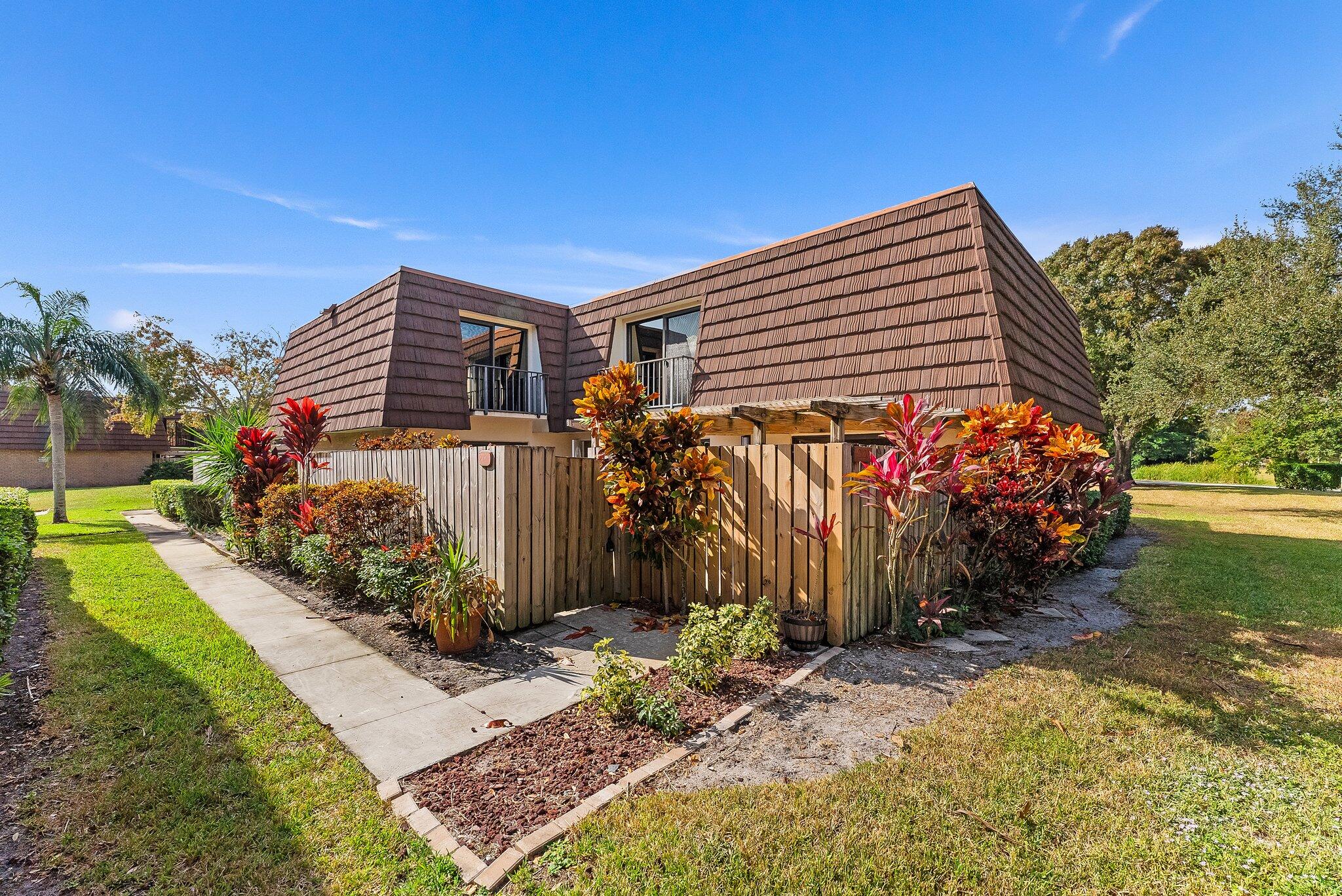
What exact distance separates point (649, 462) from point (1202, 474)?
44.7 m

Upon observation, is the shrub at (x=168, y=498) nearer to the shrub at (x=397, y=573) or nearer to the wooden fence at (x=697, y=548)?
the shrub at (x=397, y=573)

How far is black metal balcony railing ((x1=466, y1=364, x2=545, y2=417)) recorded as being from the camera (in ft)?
44.9

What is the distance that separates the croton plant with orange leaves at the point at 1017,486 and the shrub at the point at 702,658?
298 cm

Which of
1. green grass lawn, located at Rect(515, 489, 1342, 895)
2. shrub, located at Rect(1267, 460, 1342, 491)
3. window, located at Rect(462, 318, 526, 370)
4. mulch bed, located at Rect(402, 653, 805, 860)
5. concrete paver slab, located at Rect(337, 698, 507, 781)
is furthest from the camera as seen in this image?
shrub, located at Rect(1267, 460, 1342, 491)

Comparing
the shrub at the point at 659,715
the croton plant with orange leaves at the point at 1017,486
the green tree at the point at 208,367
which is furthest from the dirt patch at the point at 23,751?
the green tree at the point at 208,367

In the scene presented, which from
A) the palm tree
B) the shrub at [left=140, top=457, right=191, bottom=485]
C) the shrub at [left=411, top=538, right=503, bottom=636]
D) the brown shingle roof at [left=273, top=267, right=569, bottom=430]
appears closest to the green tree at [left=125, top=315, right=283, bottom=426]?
the shrub at [left=140, top=457, right=191, bottom=485]

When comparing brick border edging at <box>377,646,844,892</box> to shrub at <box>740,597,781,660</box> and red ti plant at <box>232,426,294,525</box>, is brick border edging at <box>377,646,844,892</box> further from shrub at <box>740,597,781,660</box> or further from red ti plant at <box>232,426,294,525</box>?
red ti plant at <box>232,426,294,525</box>

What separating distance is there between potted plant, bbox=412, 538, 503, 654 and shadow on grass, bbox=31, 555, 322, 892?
5.28 ft

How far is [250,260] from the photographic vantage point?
52.2ft

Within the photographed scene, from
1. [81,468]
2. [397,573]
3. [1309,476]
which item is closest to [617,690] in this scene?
[397,573]

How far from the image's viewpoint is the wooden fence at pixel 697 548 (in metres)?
5.03

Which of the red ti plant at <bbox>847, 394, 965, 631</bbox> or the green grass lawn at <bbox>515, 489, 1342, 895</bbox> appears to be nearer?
the green grass lawn at <bbox>515, 489, 1342, 895</bbox>

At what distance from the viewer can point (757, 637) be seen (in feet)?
14.9

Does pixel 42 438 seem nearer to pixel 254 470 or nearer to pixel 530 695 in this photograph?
pixel 254 470
